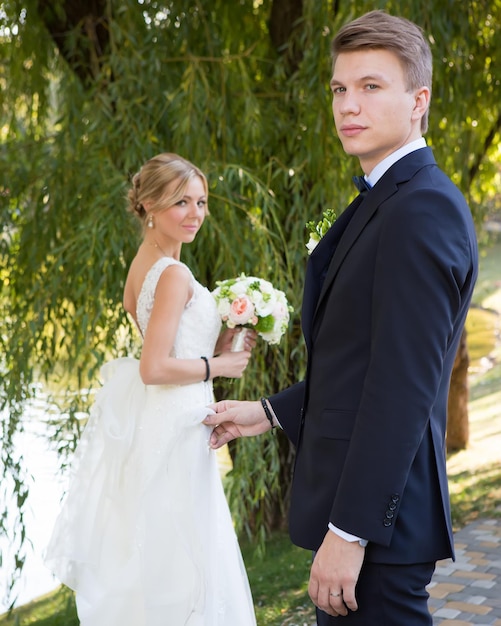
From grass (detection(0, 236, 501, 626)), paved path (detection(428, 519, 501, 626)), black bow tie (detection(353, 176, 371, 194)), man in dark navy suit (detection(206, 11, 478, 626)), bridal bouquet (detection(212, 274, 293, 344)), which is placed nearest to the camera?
man in dark navy suit (detection(206, 11, 478, 626))

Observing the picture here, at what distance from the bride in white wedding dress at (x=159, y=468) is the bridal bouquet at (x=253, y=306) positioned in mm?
75

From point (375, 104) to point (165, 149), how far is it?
7.84ft

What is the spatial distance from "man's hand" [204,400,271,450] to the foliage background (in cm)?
122

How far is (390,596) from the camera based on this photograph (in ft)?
5.08

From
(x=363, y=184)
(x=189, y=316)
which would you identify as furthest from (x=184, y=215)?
(x=363, y=184)

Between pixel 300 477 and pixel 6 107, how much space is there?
3.59 meters

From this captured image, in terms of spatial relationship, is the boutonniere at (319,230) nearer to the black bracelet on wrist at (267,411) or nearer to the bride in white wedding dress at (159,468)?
the black bracelet on wrist at (267,411)

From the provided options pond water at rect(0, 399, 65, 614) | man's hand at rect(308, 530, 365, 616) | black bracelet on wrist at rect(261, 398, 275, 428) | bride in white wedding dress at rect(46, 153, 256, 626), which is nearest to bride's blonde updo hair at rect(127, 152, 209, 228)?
bride in white wedding dress at rect(46, 153, 256, 626)

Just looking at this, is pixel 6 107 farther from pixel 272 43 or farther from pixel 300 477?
pixel 300 477

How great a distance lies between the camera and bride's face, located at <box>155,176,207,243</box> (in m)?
3.13

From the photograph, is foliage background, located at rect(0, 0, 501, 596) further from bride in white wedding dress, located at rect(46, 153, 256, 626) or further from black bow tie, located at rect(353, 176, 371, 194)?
black bow tie, located at rect(353, 176, 371, 194)

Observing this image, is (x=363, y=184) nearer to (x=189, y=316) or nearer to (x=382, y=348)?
(x=382, y=348)

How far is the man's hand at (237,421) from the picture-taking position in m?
2.08

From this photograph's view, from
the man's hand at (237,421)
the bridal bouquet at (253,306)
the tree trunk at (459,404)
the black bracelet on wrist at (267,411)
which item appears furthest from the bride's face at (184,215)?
the tree trunk at (459,404)
